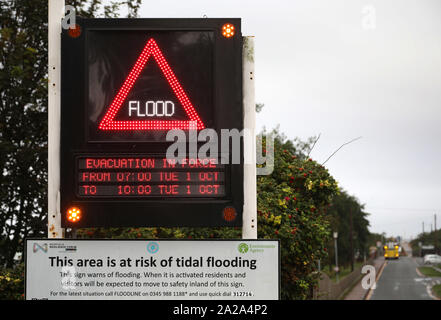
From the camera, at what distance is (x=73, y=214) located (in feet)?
14.6

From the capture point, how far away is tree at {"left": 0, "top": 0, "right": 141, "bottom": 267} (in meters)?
13.4

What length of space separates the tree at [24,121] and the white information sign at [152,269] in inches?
362

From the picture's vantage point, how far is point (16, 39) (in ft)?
43.8

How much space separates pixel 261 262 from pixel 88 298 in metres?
1.33

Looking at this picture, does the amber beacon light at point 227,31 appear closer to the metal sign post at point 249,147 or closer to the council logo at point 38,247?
the metal sign post at point 249,147

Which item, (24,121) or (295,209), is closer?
(295,209)

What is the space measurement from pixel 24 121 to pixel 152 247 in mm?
10543

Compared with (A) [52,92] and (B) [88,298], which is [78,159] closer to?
(A) [52,92]

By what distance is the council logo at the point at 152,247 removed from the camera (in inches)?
174

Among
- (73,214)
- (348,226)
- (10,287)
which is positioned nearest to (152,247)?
(73,214)

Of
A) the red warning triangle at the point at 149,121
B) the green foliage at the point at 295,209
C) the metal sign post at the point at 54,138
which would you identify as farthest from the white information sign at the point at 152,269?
the green foliage at the point at 295,209

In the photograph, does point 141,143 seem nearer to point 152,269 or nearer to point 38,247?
point 152,269

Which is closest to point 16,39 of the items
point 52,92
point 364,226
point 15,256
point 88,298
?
point 15,256
